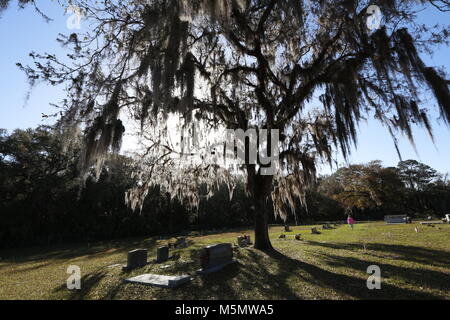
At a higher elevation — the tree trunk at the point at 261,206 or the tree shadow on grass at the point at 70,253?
the tree trunk at the point at 261,206

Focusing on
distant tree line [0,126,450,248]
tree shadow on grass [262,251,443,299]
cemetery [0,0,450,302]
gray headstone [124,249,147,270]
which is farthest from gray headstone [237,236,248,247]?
distant tree line [0,126,450,248]

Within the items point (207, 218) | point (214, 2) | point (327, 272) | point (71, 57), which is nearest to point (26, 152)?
point (207, 218)

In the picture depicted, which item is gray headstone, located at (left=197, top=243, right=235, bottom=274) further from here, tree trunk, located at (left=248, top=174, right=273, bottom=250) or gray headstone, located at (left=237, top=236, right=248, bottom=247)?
gray headstone, located at (left=237, top=236, right=248, bottom=247)

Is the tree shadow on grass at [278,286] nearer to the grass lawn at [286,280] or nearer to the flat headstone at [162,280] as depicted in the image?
the grass lawn at [286,280]

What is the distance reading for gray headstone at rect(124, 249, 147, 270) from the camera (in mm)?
8836

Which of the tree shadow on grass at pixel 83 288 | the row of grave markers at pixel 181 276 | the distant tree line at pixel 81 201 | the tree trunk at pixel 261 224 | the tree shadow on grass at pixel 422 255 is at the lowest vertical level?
the tree shadow on grass at pixel 83 288

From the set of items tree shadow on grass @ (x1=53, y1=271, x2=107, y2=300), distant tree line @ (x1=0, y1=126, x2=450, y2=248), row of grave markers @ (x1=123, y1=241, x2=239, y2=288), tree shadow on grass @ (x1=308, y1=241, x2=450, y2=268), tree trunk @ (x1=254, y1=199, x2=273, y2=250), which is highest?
distant tree line @ (x1=0, y1=126, x2=450, y2=248)

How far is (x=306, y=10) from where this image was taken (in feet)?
26.8

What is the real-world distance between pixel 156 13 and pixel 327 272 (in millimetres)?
8123

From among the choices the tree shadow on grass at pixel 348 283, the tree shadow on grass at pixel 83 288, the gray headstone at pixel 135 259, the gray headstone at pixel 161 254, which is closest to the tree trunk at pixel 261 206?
the tree shadow on grass at pixel 348 283

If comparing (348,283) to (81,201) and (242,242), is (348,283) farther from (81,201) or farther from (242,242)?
(81,201)

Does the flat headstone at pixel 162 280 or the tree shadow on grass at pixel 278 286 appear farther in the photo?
the flat headstone at pixel 162 280

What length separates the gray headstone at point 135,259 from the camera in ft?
29.0
